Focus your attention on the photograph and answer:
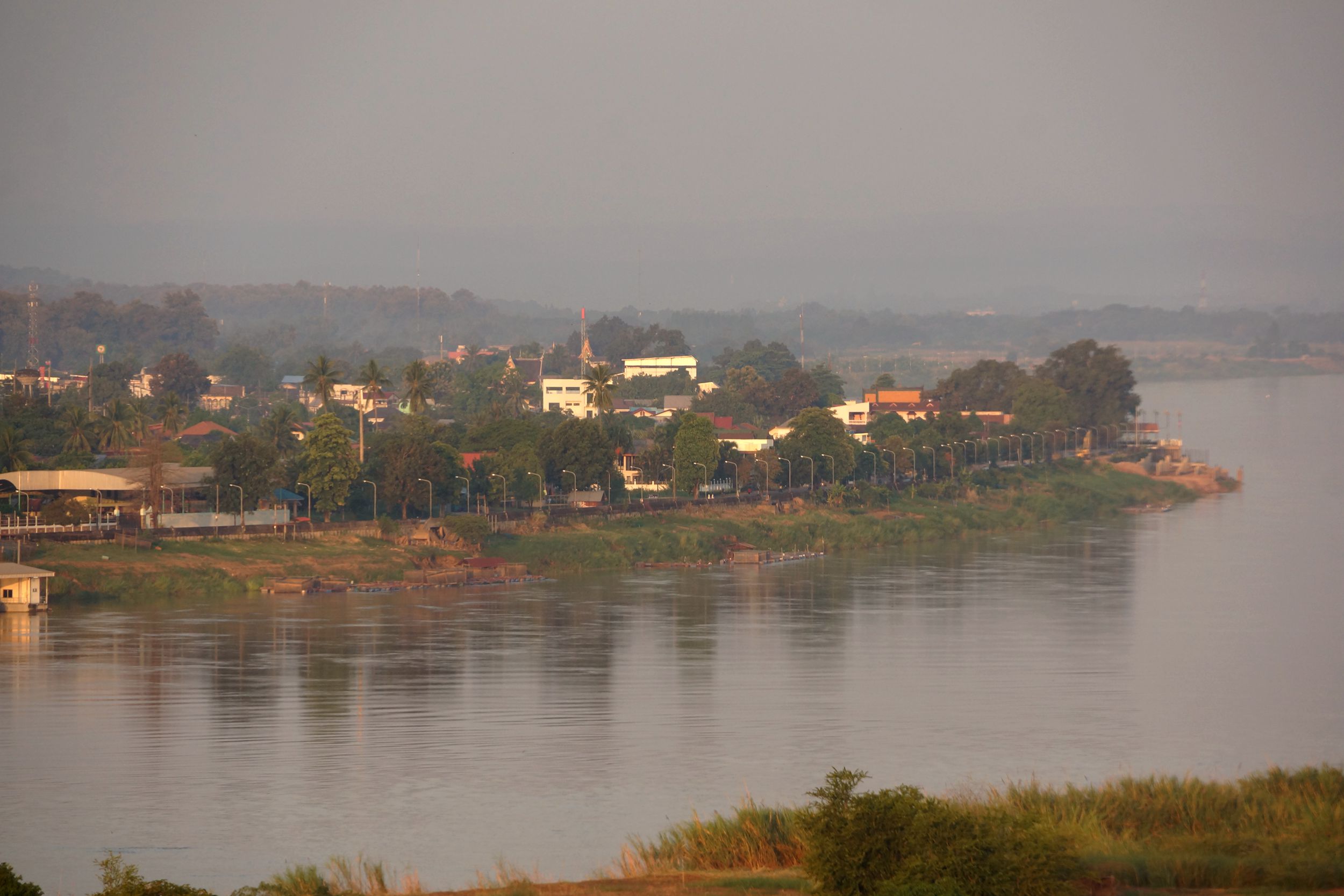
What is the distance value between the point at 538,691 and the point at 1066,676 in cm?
1113

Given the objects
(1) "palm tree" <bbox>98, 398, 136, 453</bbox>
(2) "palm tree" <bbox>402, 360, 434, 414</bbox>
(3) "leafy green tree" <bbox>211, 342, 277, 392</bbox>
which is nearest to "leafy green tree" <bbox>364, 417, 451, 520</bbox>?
(2) "palm tree" <bbox>402, 360, 434, 414</bbox>

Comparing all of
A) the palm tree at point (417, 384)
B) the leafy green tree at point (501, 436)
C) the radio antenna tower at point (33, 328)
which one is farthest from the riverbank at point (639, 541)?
the radio antenna tower at point (33, 328)

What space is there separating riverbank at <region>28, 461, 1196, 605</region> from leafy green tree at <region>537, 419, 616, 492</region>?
2606mm

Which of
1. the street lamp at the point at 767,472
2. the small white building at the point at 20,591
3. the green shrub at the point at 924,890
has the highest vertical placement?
the street lamp at the point at 767,472

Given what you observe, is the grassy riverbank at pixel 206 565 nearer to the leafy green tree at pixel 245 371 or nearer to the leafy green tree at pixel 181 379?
the leafy green tree at pixel 181 379

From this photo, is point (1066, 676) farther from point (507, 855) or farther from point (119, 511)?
point (119, 511)

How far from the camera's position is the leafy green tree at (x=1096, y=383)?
97.4m

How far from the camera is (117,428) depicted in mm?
62188

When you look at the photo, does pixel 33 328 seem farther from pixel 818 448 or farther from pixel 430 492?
pixel 430 492

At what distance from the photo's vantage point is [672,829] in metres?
18.2

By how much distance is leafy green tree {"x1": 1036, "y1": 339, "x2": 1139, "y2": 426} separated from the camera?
97375 millimetres

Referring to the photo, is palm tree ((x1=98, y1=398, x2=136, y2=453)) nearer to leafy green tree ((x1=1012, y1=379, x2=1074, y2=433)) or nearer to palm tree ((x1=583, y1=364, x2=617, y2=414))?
palm tree ((x1=583, y1=364, x2=617, y2=414))

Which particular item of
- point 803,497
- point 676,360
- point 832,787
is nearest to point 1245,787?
point 832,787

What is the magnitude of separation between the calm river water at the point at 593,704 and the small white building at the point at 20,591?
2.32ft
